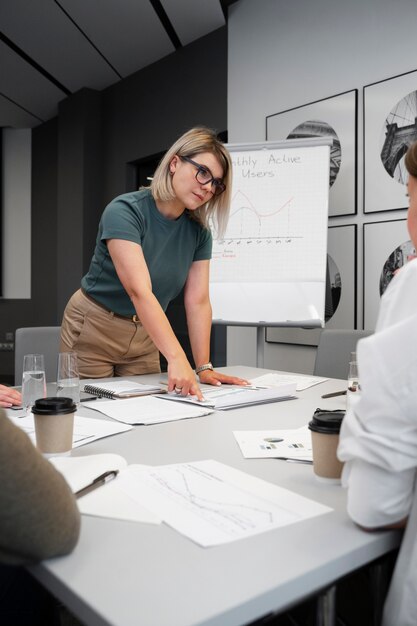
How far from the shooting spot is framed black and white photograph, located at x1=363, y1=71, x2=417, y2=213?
274cm

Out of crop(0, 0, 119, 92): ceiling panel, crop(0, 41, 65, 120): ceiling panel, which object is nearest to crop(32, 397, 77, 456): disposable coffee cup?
crop(0, 0, 119, 92): ceiling panel

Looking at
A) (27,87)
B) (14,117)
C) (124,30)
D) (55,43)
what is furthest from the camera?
(14,117)

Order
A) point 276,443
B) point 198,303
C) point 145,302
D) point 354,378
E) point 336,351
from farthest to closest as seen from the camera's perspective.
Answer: point 336,351 → point 198,303 → point 145,302 → point 354,378 → point 276,443

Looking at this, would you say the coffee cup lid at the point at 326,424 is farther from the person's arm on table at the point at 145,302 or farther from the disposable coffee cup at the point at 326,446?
the person's arm on table at the point at 145,302

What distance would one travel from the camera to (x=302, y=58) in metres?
3.28

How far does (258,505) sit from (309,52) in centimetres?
323

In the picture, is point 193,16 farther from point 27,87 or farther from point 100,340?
point 100,340

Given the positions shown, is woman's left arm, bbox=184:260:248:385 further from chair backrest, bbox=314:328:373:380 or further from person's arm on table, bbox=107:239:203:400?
chair backrest, bbox=314:328:373:380

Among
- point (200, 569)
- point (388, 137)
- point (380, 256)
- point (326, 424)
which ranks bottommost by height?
point (200, 569)

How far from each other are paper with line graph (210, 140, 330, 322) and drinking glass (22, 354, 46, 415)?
6.04 ft

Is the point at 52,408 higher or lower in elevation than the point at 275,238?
lower

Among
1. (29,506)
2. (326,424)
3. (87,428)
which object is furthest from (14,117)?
(29,506)

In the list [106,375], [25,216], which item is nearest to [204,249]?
[106,375]

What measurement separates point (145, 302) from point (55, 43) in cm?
340
